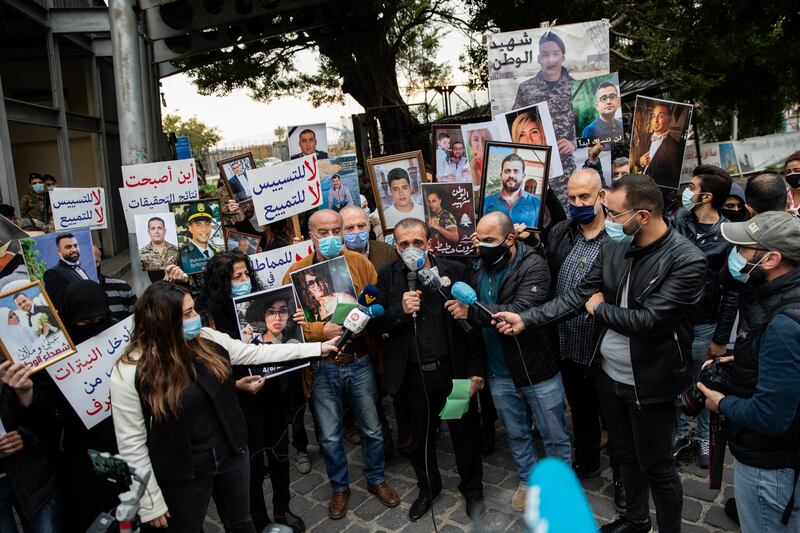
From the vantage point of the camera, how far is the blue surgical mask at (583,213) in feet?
13.1

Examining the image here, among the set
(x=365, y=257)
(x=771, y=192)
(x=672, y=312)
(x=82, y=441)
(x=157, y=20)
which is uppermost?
(x=157, y=20)

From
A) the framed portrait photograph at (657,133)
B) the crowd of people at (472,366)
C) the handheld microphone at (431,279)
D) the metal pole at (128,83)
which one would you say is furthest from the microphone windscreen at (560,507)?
the metal pole at (128,83)

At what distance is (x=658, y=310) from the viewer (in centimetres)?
299

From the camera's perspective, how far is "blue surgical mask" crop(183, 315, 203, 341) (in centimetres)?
299

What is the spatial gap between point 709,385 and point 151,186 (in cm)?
519

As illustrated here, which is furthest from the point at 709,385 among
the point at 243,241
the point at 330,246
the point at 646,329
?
the point at 243,241

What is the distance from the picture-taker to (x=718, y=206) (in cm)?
463

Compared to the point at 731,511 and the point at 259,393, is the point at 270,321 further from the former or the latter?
the point at 731,511

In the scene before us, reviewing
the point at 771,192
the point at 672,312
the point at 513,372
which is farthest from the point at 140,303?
the point at 771,192

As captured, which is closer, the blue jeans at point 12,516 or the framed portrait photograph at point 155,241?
the blue jeans at point 12,516

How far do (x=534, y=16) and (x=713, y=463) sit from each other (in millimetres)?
10342

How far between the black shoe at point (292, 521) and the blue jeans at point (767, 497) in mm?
2822

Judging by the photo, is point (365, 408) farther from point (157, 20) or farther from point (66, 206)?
point (157, 20)

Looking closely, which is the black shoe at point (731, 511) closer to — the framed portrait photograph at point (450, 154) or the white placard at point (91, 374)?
the framed portrait photograph at point (450, 154)
